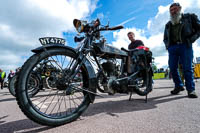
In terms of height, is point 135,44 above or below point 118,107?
above

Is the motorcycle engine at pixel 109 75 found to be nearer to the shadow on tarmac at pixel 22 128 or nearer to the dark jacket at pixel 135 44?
the shadow on tarmac at pixel 22 128

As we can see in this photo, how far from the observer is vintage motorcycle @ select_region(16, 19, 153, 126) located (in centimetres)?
117

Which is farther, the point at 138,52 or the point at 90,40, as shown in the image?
the point at 138,52

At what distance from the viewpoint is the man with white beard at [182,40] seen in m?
2.51

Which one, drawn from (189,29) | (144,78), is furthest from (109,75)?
(189,29)

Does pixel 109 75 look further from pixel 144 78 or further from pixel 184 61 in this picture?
pixel 184 61

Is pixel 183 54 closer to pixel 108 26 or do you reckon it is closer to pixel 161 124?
pixel 108 26

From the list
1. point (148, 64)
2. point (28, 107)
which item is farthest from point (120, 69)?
point (28, 107)

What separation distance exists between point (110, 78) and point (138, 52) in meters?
1.00

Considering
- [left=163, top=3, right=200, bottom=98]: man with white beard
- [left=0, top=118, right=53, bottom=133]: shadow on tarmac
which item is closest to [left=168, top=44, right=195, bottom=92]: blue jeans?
[left=163, top=3, right=200, bottom=98]: man with white beard

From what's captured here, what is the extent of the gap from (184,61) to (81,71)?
2.25 m

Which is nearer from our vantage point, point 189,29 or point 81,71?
point 81,71

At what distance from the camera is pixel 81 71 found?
1703 millimetres

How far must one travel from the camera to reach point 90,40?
184cm
